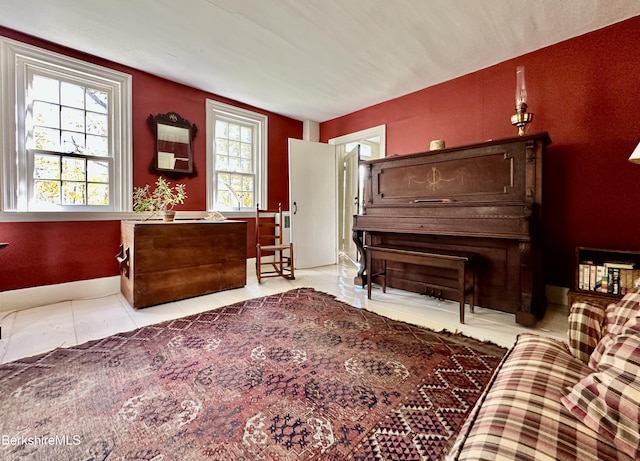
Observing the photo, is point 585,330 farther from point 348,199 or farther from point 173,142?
point 348,199

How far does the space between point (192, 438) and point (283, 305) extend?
1.61 metres

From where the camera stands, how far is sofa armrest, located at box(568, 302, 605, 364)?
1044mm

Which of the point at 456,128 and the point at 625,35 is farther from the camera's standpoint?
the point at 456,128

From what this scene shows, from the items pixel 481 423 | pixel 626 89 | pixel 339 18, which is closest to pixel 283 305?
pixel 481 423

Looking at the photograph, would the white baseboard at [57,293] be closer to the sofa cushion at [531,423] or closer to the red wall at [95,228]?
the red wall at [95,228]

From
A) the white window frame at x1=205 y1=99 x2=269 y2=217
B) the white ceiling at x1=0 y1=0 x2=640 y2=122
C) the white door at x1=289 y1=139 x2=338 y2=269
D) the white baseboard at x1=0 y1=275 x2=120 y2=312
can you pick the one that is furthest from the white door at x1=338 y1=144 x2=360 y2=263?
the white baseboard at x1=0 y1=275 x2=120 y2=312

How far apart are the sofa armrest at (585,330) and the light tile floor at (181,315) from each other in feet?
3.08

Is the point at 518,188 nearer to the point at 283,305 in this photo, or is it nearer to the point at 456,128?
the point at 456,128

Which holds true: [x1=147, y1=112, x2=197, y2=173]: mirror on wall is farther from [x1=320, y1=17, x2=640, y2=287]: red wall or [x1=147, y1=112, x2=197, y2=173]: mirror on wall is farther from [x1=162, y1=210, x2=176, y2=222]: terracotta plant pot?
[x1=320, y1=17, x2=640, y2=287]: red wall

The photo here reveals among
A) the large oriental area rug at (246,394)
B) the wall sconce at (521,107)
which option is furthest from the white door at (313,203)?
the wall sconce at (521,107)

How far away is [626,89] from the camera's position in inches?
92.8

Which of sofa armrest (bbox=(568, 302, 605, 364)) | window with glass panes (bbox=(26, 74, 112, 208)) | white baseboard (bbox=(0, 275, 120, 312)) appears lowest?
white baseboard (bbox=(0, 275, 120, 312))

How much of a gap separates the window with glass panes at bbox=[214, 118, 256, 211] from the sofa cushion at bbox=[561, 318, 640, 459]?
A: 13.3 ft

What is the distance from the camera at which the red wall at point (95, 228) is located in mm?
2623
